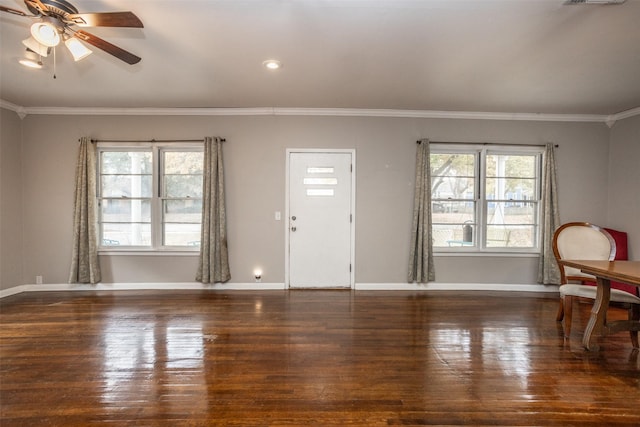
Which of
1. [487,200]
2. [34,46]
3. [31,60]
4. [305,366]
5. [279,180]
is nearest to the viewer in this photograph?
[34,46]

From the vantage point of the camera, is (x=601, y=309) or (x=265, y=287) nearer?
Result: (x=601, y=309)

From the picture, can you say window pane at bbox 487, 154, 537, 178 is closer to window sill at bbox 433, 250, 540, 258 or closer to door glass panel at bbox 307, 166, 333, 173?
window sill at bbox 433, 250, 540, 258

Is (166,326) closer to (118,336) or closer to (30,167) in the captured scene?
(118,336)

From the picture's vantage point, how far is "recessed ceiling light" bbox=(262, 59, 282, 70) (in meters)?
2.82

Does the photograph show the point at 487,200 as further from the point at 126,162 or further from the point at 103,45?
the point at 126,162

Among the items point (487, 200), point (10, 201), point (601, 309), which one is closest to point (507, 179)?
point (487, 200)

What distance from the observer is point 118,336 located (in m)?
2.86

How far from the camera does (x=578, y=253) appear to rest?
3.17 m

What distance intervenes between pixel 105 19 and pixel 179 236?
10.3ft

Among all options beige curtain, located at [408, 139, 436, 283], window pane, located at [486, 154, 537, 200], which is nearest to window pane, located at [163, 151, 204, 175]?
beige curtain, located at [408, 139, 436, 283]

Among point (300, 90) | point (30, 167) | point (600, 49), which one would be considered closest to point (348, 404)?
point (300, 90)

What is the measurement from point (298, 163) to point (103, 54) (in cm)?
246

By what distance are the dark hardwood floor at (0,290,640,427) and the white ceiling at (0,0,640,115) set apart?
2562 mm

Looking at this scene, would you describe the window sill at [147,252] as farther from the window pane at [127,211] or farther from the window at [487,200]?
the window at [487,200]
